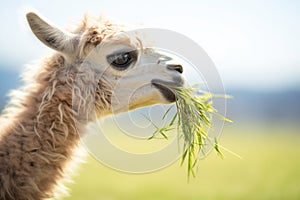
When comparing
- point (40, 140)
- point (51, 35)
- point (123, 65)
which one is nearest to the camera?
point (40, 140)

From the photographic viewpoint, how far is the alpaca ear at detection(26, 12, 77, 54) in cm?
384

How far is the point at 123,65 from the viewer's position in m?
4.10

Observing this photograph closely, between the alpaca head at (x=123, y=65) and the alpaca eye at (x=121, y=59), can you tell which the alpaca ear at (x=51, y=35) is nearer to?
the alpaca head at (x=123, y=65)

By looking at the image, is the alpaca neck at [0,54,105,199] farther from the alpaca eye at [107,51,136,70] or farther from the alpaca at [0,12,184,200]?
the alpaca eye at [107,51,136,70]

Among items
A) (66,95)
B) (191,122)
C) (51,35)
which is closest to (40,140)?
(66,95)

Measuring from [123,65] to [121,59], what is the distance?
41 mm

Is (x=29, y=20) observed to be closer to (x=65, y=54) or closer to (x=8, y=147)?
(x=65, y=54)

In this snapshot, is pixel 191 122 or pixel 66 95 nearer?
pixel 66 95

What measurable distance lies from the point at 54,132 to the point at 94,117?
31cm

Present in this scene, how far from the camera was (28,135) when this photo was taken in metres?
3.76

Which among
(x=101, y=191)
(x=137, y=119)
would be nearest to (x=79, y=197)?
(x=101, y=191)

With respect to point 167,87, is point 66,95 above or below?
below

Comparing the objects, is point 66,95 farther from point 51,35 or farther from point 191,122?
point 191,122

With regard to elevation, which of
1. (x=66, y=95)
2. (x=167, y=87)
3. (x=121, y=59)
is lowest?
(x=66, y=95)
